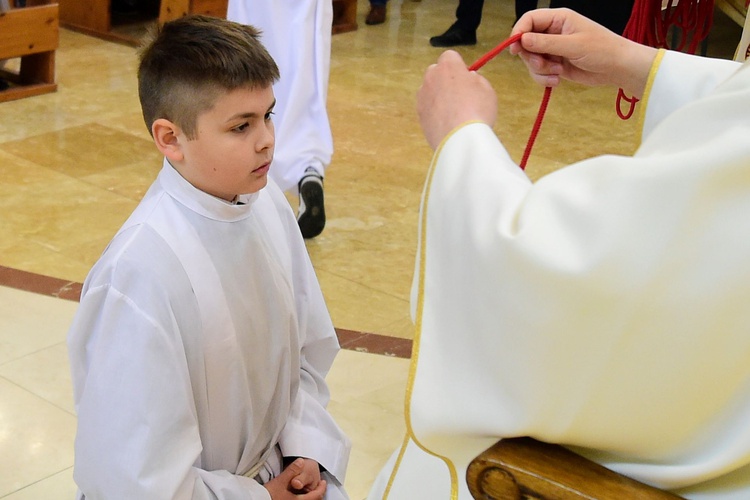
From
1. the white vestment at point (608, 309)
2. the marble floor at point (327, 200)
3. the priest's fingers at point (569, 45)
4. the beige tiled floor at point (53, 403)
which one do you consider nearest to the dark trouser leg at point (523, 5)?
the marble floor at point (327, 200)

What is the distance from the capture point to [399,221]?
3.80 m

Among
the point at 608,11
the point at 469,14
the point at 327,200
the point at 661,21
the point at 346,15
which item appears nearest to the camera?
the point at 661,21

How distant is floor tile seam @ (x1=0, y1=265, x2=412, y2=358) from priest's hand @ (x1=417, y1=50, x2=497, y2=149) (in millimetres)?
1650

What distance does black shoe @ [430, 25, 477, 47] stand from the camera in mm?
6611

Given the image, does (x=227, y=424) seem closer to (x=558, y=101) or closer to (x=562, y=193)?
(x=562, y=193)

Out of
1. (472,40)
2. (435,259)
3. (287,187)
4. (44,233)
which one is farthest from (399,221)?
(472,40)

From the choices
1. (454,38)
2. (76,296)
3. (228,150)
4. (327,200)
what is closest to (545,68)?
(228,150)

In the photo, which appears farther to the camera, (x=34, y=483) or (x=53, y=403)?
(x=53, y=403)

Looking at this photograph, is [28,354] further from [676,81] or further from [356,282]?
[676,81]

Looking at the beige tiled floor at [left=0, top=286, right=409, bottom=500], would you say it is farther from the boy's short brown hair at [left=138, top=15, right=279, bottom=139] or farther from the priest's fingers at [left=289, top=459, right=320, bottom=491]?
the boy's short brown hair at [left=138, top=15, right=279, bottom=139]

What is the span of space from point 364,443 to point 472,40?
4.72 m

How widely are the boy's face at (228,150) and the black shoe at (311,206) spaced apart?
183 cm

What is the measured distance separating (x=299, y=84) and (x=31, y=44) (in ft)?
6.38

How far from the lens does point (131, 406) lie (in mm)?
1456
